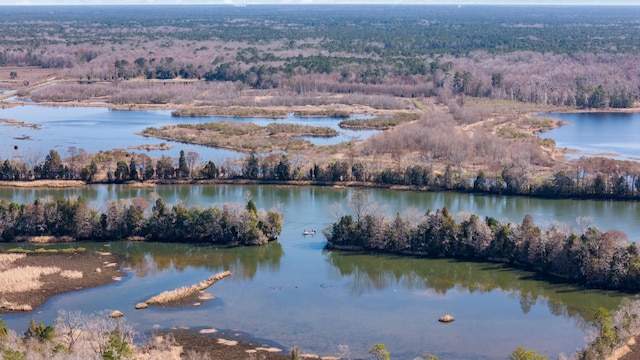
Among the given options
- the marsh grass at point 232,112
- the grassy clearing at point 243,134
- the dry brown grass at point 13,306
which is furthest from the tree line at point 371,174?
the marsh grass at point 232,112

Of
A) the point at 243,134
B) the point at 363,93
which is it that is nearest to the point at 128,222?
the point at 243,134

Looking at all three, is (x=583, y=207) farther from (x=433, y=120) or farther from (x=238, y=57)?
(x=238, y=57)

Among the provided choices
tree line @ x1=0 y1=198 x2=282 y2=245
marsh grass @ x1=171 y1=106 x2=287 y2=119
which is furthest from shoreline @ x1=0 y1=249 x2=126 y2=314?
marsh grass @ x1=171 y1=106 x2=287 y2=119

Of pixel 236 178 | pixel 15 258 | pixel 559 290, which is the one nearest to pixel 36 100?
pixel 236 178

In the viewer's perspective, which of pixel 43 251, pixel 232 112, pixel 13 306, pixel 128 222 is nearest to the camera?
pixel 13 306

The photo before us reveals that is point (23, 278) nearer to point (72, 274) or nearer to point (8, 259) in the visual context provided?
point (72, 274)

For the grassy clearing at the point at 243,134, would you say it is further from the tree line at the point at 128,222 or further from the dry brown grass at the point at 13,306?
the dry brown grass at the point at 13,306

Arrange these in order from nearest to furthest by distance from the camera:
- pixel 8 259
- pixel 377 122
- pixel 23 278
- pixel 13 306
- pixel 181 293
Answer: pixel 13 306 → pixel 181 293 → pixel 23 278 → pixel 8 259 → pixel 377 122

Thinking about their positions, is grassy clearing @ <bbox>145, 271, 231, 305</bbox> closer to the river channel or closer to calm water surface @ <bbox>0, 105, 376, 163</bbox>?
the river channel
